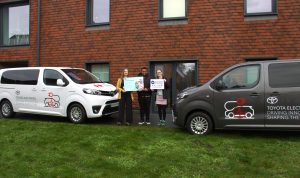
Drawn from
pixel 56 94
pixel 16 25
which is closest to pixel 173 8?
pixel 56 94

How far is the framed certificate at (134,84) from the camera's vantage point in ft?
39.9

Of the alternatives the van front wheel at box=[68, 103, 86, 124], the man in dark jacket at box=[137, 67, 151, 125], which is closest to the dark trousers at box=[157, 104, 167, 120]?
the man in dark jacket at box=[137, 67, 151, 125]

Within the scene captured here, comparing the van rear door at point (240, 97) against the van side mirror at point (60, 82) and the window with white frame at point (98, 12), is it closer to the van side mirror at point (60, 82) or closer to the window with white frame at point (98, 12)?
the van side mirror at point (60, 82)

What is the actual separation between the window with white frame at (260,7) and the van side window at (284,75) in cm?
452

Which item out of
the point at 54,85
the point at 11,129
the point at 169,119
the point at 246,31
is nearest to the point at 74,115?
the point at 54,85

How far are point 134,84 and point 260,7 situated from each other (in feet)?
17.8

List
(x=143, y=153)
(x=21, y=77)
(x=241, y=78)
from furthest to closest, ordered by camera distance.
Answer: (x=21, y=77), (x=241, y=78), (x=143, y=153)

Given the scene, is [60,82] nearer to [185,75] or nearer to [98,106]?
[98,106]

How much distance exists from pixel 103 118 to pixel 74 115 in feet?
4.79

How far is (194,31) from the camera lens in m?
14.8

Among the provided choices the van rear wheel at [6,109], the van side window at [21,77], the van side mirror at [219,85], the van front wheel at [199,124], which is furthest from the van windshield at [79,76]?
the van side mirror at [219,85]

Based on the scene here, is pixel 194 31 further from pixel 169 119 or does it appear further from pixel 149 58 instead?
pixel 169 119

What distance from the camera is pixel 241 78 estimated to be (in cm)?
1017

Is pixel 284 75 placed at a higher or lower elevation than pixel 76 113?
higher
